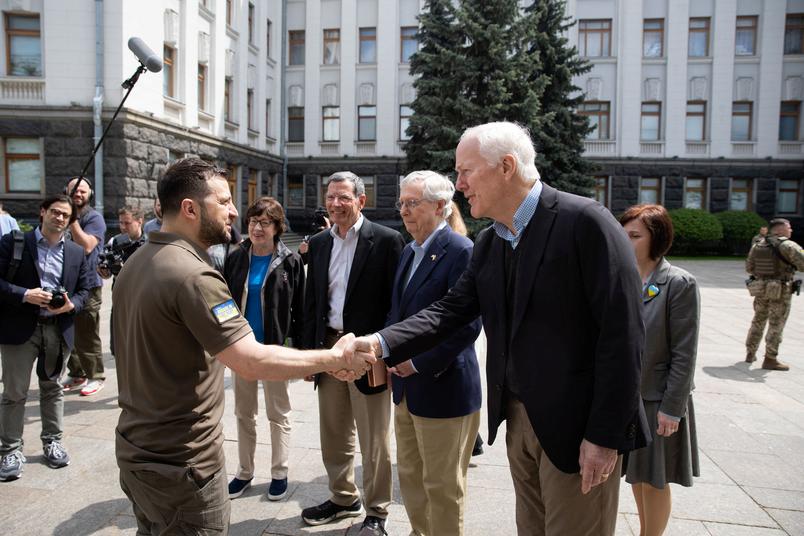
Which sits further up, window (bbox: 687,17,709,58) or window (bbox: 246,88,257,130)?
window (bbox: 687,17,709,58)

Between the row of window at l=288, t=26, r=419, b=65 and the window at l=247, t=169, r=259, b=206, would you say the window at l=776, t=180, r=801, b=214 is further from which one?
the window at l=247, t=169, r=259, b=206

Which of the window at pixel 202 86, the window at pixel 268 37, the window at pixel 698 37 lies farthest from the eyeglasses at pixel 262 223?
the window at pixel 698 37

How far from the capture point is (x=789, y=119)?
28031 millimetres

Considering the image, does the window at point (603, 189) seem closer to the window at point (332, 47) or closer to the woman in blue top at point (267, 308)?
the window at point (332, 47)

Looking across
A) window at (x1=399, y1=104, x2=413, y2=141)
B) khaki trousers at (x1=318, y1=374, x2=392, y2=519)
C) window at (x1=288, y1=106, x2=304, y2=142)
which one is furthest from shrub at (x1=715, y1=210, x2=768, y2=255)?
khaki trousers at (x1=318, y1=374, x2=392, y2=519)

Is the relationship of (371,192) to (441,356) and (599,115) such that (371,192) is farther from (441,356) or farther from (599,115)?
(441,356)

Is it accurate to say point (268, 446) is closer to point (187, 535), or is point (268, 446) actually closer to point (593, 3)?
point (187, 535)

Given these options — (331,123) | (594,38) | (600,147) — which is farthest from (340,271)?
(594,38)

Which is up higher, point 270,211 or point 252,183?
point 252,183

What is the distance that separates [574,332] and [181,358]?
145cm

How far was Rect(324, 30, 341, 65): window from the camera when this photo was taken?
2972 centimetres

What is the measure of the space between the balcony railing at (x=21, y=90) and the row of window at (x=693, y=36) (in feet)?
77.3

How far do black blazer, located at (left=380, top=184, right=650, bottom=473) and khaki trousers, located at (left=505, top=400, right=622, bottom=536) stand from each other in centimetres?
9

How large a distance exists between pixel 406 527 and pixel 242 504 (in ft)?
3.62
